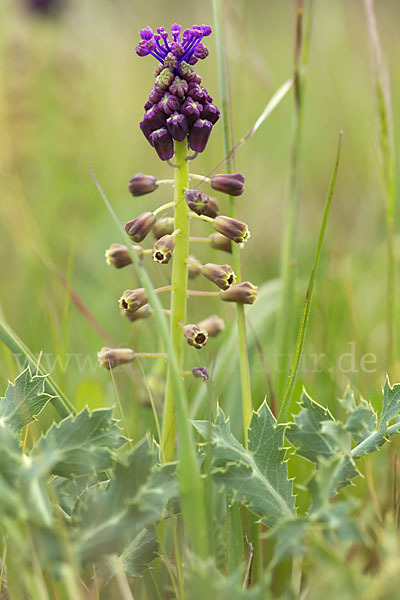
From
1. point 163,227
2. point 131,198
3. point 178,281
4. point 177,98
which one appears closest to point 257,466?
point 178,281

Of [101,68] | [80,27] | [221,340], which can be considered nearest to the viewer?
[221,340]

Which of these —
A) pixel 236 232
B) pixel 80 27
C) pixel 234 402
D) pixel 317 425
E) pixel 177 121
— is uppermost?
pixel 80 27

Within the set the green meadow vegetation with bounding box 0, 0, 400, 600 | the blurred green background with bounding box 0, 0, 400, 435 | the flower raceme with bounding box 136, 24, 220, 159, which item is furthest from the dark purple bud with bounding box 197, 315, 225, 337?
the flower raceme with bounding box 136, 24, 220, 159

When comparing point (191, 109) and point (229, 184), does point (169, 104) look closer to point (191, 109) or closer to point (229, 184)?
point (191, 109)

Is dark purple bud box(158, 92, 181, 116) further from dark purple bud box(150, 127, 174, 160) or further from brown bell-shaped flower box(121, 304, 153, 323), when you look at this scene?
brown bell-shaped flower box(121, 304, 153, 323)

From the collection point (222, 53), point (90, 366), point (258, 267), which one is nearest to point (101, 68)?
point (258, 267)

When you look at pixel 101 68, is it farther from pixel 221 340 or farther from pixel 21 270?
pixel 221 340
